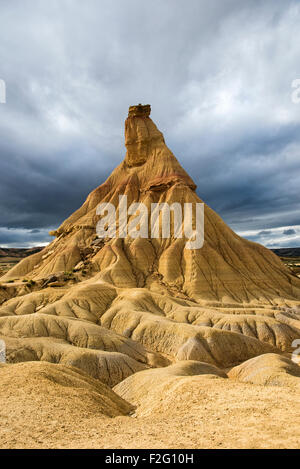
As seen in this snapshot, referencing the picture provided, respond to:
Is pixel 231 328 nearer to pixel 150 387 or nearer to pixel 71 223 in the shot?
pixel 150 387

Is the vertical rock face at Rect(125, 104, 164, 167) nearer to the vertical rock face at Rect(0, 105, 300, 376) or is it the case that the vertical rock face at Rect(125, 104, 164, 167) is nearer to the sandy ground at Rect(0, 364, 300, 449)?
the vertical rock face at Rect(0, 105, 300, 376)

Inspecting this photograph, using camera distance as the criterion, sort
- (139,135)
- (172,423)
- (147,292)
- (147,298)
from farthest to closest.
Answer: (139,135), (147,292), (147,298), (172,423)

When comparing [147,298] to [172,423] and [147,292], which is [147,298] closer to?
[147,292]

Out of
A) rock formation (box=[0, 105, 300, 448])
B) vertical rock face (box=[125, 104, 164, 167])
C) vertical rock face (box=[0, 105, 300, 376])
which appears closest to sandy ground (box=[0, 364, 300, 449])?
rock formation (box=[0, 105, 300, 448])

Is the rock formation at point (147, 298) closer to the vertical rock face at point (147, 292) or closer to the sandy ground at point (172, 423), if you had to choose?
the vertical rock face at point (147, 292)

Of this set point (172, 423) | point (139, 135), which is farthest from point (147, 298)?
point (139, 135)

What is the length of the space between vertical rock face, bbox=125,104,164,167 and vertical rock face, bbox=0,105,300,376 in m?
0.30

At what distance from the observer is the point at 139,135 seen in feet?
305

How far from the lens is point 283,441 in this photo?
838 cm

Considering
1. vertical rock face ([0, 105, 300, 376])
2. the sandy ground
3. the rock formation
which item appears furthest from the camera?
vertical rock face ([0, 105, 300, 376])

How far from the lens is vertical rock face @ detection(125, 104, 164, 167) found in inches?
3664

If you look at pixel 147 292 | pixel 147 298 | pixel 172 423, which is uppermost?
pixel 172 423

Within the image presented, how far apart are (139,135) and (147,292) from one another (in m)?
54.6

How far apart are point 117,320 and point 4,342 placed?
66.4 feet
